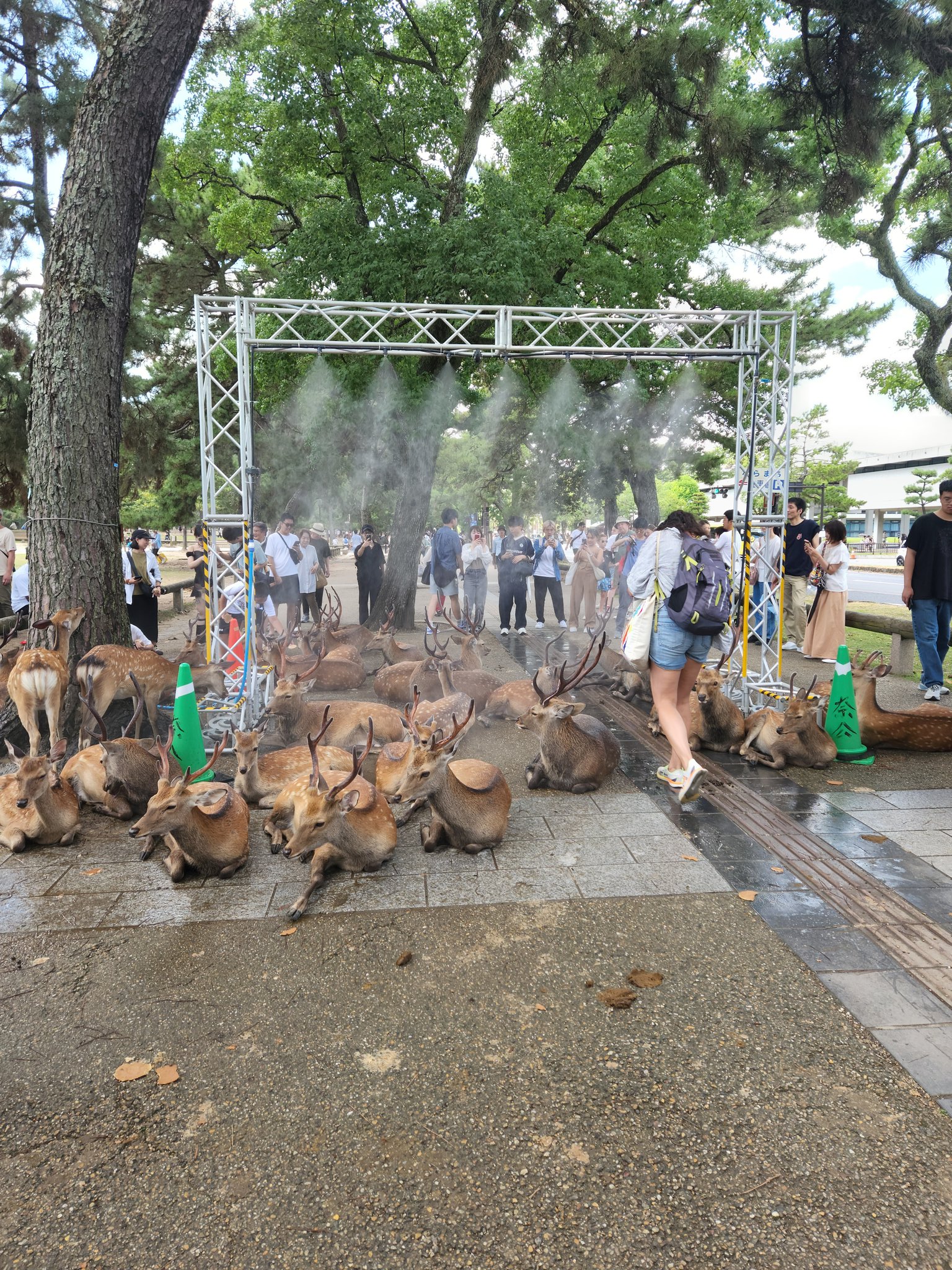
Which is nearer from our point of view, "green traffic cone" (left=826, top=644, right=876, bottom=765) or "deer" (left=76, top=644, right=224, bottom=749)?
"deer" (left=76, top=644, right=224, bottom=749)

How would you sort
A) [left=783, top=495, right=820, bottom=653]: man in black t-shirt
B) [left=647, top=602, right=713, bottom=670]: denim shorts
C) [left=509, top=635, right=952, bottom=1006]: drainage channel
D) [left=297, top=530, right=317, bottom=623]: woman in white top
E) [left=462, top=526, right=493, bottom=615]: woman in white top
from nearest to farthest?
1. [left=509, top=635, right=952, bottom=1006]: drainage channel
2. [left=647, top=602, right=713, bottom=670]: denim shorts
3. [left=783, top=495, right=820, bottom=653]: man in black t-shirt
4. [left=297, top=530, right=317, bottom=623]: woman in white top
5. [left=462, top=526, right=493, bottom=615]: woman in white top

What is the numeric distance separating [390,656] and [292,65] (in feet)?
30.2

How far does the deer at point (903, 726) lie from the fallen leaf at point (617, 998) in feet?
13.3

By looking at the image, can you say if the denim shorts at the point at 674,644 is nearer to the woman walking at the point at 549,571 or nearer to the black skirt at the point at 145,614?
the black skirt at the point at 145,614

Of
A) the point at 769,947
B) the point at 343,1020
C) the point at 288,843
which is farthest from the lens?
the point at 288,843

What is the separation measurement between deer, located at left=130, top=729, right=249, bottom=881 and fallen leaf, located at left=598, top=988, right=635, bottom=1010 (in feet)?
6.92

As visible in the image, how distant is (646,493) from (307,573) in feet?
36.5

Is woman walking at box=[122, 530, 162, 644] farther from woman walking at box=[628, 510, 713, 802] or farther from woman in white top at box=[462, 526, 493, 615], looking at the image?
woman walking at box=[628, 510, 713, 802]

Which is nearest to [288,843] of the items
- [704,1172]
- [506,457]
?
[704,1172]

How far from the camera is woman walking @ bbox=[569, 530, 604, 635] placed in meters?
13.0

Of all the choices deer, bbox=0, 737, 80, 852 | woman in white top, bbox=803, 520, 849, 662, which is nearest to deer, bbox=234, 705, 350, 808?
deer, bbox=0, 737, 80, 852

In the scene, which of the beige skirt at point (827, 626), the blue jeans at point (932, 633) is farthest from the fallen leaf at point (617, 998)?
the beige skirt at point (827, 626)

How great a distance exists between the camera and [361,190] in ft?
41.0

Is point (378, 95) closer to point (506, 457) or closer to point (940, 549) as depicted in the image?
point (940, 549)
